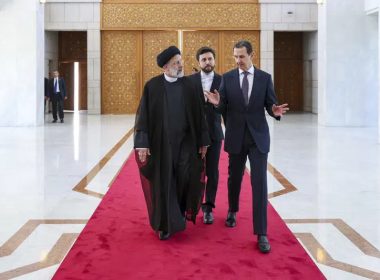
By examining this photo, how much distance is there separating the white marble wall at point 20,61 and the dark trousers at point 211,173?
9.99 m

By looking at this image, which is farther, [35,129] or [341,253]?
[35,129]

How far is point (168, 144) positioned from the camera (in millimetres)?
4059

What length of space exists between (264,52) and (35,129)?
842 centimetres

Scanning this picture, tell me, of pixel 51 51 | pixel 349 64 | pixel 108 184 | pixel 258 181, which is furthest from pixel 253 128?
pixel 51 51

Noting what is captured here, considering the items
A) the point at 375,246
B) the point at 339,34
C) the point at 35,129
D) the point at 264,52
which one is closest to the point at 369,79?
the point at 339,34

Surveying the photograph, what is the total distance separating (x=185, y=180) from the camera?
163 inches

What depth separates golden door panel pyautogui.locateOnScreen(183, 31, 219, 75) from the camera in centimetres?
1850

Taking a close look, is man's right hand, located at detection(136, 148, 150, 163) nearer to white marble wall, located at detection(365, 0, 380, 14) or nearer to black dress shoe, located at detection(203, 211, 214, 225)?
black dress shoe, located at detection(203, 211, 214, 225)

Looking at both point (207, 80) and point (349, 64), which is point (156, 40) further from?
point (207, 80)

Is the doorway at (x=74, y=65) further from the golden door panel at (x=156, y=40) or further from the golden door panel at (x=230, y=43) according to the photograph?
Answer: the golden door panel at (x=230, y=43)

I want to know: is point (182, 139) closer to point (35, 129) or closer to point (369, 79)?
point (35, 129)

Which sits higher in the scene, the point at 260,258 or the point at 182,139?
the point at 182,139

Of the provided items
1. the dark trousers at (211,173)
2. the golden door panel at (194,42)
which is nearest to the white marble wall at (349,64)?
the golden door panel at (194,42)

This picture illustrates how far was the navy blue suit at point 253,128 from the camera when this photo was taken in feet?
12.7
